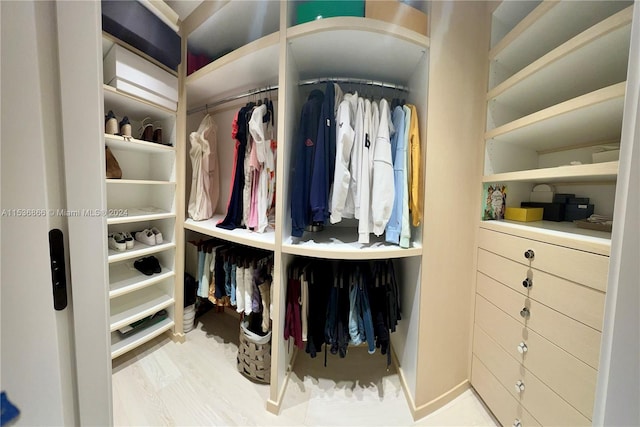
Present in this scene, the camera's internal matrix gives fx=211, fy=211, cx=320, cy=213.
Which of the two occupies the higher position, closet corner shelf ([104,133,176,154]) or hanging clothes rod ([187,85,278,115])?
hanging clothes rod ([187,85,278,115])

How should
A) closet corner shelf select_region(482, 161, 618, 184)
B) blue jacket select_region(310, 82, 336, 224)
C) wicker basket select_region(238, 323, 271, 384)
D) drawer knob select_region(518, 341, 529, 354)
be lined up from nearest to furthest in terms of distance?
1. closet corner shelf select_region(482, 161, 618, 184)
2. drawer knob select_region(518, 341, 529, 354)
3. blue jacket select_region(310, 82, 336, 224)
4. wicker basket select_region(238, 323, 271, 384)

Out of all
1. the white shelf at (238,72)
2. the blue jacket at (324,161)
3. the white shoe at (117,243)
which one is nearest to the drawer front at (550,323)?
the blue jacket at (324,161)

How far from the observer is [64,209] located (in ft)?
1.14

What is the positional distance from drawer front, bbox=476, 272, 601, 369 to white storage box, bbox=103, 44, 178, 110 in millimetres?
2192

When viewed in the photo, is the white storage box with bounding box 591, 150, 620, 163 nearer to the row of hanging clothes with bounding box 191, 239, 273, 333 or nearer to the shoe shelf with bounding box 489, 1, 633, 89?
the shoe shelf with bounding box 489, 1, 633, 89

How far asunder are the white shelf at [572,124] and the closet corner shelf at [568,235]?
44 cm

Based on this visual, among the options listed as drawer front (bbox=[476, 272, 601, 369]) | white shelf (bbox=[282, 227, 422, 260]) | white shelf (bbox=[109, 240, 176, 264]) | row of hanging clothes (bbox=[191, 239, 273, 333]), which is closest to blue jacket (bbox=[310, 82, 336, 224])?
white shelf (bbox=[282, 227, 422, 260])

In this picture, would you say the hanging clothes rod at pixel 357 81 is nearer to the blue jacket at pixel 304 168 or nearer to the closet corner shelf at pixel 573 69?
the blue jacket at pixel 304 168

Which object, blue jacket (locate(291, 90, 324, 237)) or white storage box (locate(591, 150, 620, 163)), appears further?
blue jacket (locate(291, 90, 324, 237))

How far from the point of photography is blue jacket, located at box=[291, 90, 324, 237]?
1.06m

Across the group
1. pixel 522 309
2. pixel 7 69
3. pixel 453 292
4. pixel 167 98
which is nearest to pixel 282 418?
pixel 453 292

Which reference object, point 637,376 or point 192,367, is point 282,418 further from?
point 637,376

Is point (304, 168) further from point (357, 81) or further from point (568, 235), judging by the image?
point (568, 235)

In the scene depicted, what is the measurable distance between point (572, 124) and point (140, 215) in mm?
2338
